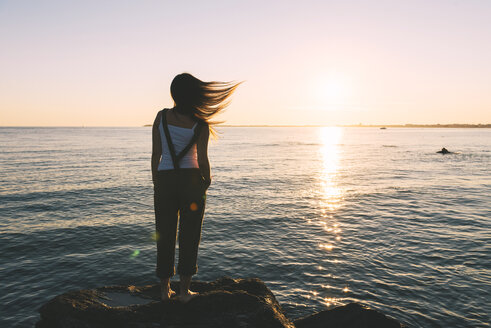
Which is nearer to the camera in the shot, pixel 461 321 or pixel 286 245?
pixel 461 321

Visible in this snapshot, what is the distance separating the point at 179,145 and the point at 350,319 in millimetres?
4437

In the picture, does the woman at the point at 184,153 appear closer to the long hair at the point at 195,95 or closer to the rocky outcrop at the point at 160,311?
the long hair at the point at 195,95

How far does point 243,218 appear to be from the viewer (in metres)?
15.7

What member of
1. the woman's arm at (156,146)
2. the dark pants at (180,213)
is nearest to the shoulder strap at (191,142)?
the dark pants at (180,213)

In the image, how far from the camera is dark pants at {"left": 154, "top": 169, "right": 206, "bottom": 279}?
4.25 meters

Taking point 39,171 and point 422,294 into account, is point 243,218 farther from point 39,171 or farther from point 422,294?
point 39,171

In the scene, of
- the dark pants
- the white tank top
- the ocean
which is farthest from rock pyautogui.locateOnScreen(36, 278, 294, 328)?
the ocean

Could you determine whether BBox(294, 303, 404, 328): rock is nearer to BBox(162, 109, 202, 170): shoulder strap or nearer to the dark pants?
the dark pants

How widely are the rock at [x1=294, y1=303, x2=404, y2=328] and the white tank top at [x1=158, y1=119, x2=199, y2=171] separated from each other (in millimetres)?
4012

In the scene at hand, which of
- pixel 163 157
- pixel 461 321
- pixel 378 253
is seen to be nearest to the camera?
pixel 163 157

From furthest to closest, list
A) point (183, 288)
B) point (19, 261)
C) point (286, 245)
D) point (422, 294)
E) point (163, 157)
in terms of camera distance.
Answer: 1. point (286, 245)
2. point (19, 261)
3. point (422, 294)
4. point (183, 288)
5. point (163, 157)

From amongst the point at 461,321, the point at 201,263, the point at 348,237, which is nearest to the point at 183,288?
the point at 201,263

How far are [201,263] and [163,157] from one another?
6.98m

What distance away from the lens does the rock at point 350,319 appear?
5513 mm
